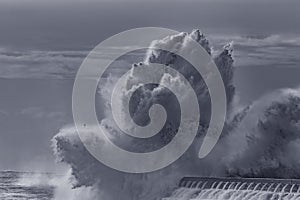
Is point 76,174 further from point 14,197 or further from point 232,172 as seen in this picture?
point 14,197

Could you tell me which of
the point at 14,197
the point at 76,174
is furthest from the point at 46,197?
the point at 76,174

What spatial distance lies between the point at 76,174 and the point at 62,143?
381 cm

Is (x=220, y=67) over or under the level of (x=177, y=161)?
over

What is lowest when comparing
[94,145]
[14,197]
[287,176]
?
[287,176]

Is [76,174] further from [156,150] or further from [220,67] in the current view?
[220,67]

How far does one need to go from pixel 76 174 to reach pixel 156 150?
9365 mm

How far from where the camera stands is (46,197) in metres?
166

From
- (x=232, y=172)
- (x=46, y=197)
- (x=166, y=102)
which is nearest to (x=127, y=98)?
(x=166, y=102)

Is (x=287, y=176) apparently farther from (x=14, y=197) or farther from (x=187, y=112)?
(x=14, y=197)

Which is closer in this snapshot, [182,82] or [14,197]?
[182,82]

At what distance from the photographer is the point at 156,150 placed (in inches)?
5413

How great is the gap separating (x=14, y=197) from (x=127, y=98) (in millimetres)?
42054

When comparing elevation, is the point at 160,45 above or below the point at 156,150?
above

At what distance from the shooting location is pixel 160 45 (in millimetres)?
139375
